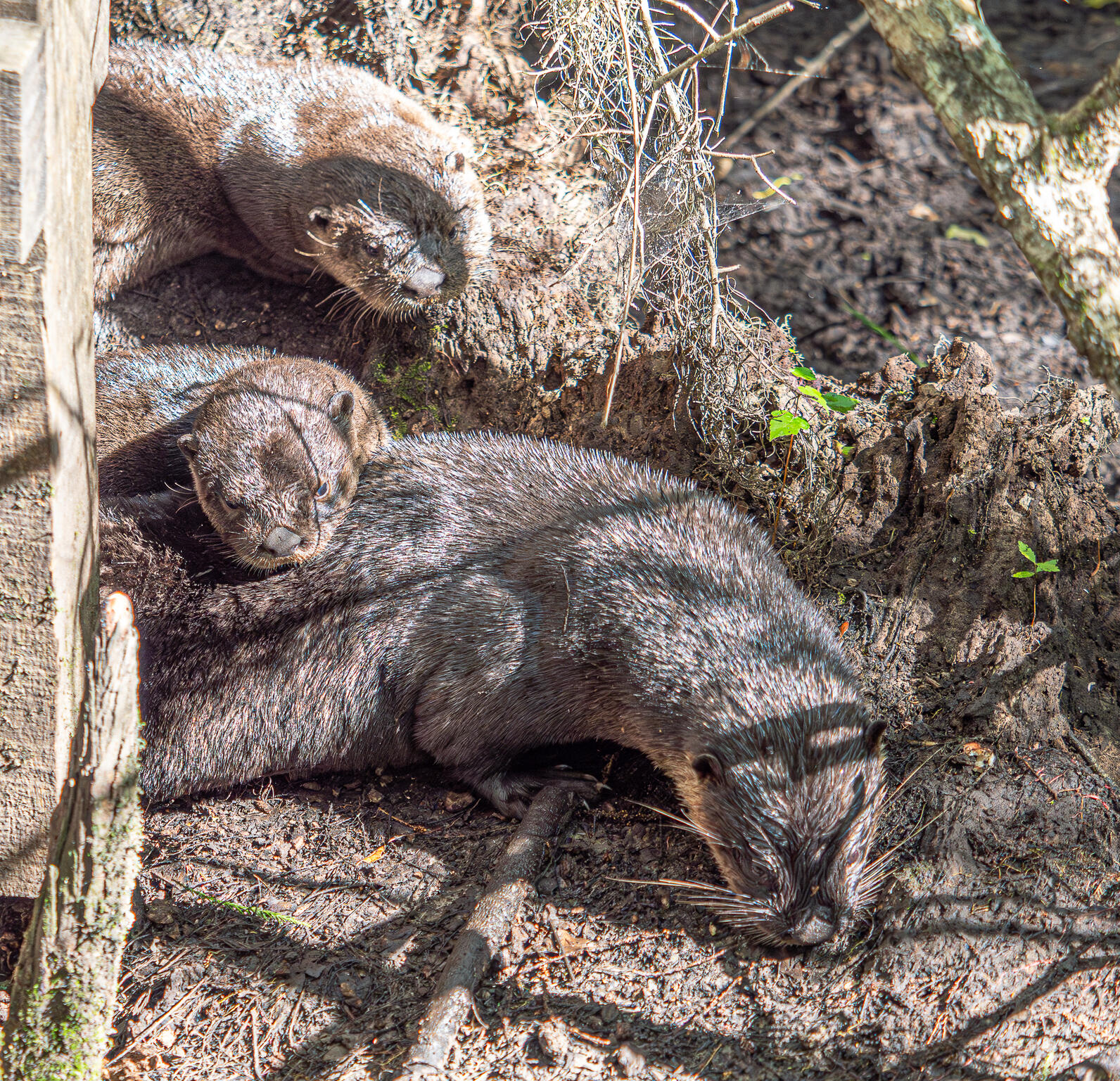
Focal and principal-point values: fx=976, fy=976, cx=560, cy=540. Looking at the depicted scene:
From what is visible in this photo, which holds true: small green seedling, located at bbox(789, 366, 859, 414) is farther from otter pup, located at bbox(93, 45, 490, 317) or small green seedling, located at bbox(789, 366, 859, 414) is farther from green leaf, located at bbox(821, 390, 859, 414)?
otter pup, located at bbox(93, 45, 490, 317)

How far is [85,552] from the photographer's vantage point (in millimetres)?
2701

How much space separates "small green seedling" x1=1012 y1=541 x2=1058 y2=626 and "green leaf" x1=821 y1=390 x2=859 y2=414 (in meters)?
0.91

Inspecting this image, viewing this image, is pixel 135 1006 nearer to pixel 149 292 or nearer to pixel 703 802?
pixel 703 802

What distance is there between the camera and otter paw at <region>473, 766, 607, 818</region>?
3.56 meters

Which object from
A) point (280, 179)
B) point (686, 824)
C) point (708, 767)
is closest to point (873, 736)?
point (708, 767)

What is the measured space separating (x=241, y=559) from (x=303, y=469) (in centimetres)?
40

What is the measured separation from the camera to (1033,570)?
3732 millimetres

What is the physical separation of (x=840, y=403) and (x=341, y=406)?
211cm

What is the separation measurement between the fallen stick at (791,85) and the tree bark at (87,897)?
6.03 meters

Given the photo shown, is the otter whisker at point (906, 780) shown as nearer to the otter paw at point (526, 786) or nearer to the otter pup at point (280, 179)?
the otter paw at point (526, 786)

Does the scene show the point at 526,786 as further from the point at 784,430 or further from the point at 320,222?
the point at 320,222

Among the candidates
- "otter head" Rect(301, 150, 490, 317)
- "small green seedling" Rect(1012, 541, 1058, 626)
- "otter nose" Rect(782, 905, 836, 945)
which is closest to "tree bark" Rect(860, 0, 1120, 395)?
"small green seedling" Rect(1012, 541, 1058, 626)

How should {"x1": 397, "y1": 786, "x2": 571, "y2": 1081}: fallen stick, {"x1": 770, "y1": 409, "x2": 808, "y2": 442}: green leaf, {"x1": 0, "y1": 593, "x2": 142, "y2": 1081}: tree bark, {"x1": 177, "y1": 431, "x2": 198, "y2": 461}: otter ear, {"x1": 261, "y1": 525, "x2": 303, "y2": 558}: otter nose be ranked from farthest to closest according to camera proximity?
{"x1": 770, "y1": 409, "x2": 808, "y2": 442}: green leaf
{"x1": 177, "y1": 431, "x2": 198, "y2": 461}: otter ear
{"x1": 261, "y1": 525, "x2": 303, "y2": 558}: otter nose
{"x1": 397, "y1": 786, "x2": 571, "y2": 1081}: fallen stick
{"x1": 0, "y1": 593, "x2": 142, "y2": 1081}: tree bark

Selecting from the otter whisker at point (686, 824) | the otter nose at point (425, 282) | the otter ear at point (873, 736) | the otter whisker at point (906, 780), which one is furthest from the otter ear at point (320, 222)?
the otter whisker at point (906, 780)
